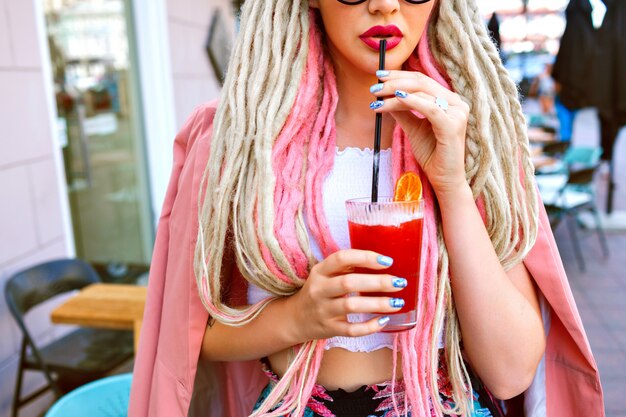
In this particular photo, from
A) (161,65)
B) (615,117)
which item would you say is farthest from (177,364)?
(615,117)

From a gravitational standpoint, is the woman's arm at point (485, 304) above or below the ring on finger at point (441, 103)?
below

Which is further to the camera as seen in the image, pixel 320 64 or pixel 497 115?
pixel 320 64

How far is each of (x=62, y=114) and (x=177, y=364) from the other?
9.55 feet

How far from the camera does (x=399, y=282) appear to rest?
95 cm

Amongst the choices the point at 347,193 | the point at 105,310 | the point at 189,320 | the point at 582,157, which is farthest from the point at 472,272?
the point at 582,157

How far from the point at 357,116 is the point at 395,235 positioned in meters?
0.42

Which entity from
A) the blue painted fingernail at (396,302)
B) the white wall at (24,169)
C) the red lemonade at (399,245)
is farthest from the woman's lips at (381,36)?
the white wall at (24,169)

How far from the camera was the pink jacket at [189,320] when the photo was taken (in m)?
1.19

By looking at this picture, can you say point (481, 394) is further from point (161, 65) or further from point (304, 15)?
point (161, 65)

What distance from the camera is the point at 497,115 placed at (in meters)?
1.13

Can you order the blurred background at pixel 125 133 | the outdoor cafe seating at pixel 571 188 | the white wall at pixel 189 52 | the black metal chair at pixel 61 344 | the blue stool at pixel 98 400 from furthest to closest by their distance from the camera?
the outdoor cafe seating at pixel 571 188
the white wall at pixel 189 52
the blurred background at pixel 125 133
the black metal chair at pixel 61 344
the blue stool at pixel 98 400

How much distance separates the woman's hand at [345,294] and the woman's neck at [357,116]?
383 millimetres

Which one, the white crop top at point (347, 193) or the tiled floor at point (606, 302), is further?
the tiled floor at point (606, 302)

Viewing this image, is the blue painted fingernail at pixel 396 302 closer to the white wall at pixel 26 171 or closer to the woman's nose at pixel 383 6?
the woman's nose at pixel 383 6
